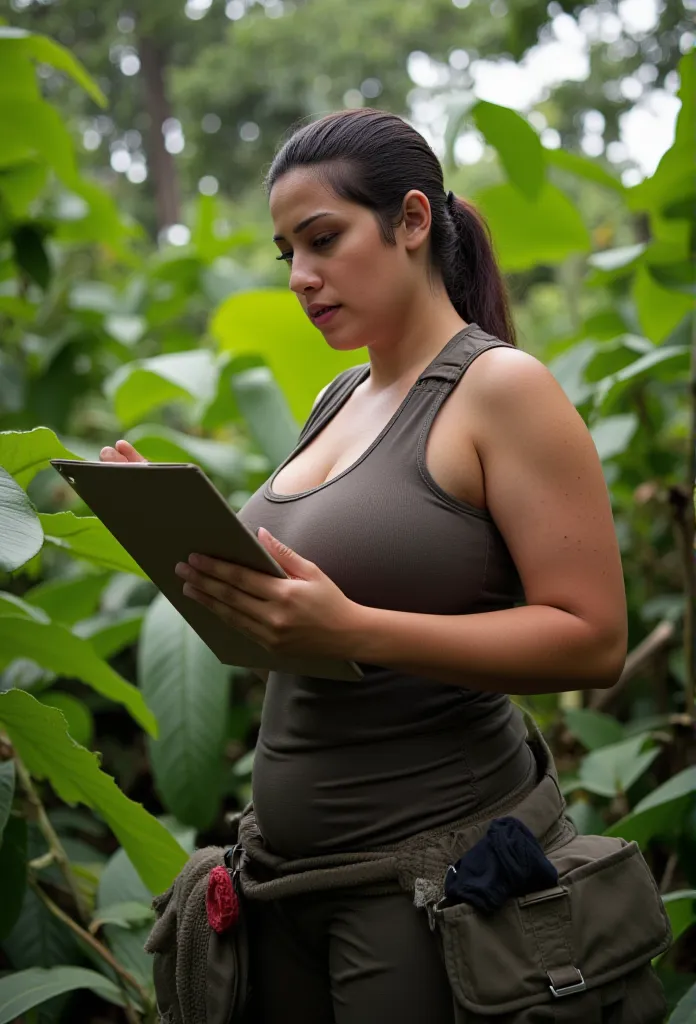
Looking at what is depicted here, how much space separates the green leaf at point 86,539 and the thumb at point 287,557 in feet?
1.34

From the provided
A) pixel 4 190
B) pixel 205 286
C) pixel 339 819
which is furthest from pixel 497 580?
pixel 205 286

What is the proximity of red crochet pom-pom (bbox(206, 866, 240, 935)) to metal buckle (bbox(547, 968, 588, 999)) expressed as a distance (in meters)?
0.38

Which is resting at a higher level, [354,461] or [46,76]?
[46,76]

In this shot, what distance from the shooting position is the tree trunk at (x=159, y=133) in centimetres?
928

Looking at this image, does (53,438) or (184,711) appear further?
(184,711)

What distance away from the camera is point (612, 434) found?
7.51 feet

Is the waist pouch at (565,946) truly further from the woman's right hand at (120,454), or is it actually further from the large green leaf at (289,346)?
the large green leaf at (289,346)

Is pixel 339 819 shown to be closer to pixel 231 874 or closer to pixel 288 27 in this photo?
pixel 231 874

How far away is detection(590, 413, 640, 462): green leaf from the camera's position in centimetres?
223

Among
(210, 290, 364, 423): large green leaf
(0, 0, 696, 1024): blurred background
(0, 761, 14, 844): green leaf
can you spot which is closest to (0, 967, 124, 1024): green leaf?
(0, 0, 696, 1024): blurred background

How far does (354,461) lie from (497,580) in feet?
0.71

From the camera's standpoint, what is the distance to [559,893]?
1.12 m

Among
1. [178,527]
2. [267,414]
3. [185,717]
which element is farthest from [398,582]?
[267,414]

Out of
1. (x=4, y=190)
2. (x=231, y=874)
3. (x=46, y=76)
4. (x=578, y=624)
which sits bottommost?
(x=231, y=874)
